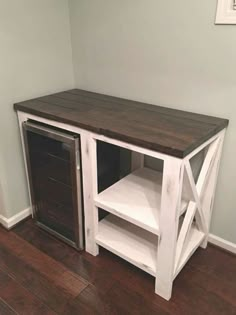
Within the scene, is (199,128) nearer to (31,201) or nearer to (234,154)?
(234,154)

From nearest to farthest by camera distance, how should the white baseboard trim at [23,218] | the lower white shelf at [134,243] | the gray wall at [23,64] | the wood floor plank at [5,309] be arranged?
the wood floor plank at [5,309], the lower white shelf at [134,243], the gray wall at [23,64], the white baseboard trim at [23,218]

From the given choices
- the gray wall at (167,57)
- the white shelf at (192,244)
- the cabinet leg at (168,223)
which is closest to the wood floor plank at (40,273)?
the cabinet leg at (168,223)

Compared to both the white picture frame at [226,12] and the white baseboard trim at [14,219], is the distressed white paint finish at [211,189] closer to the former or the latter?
the white picture frame at [226,12]

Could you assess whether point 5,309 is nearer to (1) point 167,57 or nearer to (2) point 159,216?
(2) point 159,216

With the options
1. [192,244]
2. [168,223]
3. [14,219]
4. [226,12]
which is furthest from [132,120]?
[14,219]

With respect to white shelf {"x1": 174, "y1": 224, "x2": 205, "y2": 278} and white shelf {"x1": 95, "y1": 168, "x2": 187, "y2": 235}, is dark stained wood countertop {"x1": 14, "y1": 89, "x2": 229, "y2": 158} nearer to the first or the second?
white shelf {"x1": 95, "y1": 168, "x2": 187, "y2": 235}

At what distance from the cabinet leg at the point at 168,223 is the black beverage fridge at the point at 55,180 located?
0.54 metres

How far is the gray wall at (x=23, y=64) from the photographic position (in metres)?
1.78

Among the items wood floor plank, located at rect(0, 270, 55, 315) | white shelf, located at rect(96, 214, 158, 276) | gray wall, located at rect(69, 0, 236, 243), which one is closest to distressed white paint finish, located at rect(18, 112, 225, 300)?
white shelf, located at rect(96, 214, 158, 276)

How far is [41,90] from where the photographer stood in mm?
2051

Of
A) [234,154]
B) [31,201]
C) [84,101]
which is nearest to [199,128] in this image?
[234,154]

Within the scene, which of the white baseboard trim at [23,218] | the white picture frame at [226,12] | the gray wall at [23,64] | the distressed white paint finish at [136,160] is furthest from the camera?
the distressed white paint finish at [136,160]

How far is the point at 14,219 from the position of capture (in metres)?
2.14

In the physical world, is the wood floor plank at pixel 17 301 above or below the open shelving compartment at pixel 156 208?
below
